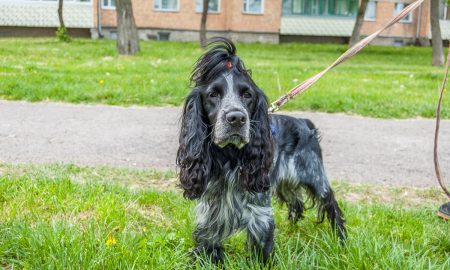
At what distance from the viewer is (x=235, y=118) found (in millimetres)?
2865

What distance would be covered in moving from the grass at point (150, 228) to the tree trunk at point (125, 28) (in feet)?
Result: 45.5

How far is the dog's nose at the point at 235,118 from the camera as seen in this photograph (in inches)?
113

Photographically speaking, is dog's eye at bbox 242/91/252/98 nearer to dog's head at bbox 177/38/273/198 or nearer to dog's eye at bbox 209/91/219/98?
dog's head at bbox 177/38/273/198

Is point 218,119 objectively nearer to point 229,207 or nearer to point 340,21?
point 229,207

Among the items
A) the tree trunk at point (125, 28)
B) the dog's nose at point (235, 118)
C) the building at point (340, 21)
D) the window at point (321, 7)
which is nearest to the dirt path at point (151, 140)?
the dog's nose at point (235, 118)

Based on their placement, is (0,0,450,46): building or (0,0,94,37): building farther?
(0,0,450,46): building

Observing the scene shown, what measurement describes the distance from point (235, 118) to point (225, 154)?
0.43 metres

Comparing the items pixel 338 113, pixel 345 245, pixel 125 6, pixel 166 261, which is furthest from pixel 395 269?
pixel 125 6

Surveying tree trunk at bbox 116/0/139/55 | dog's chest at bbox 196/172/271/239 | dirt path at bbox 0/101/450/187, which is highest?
tree trunk at bbox 116/0/139/55

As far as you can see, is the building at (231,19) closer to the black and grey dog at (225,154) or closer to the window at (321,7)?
the window at (321,7)

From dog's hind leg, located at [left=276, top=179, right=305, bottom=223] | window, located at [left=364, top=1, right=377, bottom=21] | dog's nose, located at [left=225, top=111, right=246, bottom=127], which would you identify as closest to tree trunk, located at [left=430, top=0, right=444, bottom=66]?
dog's hind leg, located at [left=276, top=179, right=305, bottom=223]

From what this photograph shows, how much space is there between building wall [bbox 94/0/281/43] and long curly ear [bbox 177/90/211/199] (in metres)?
32.6

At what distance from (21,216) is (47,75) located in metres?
8.16

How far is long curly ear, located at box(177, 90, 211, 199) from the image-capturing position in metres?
3.13
